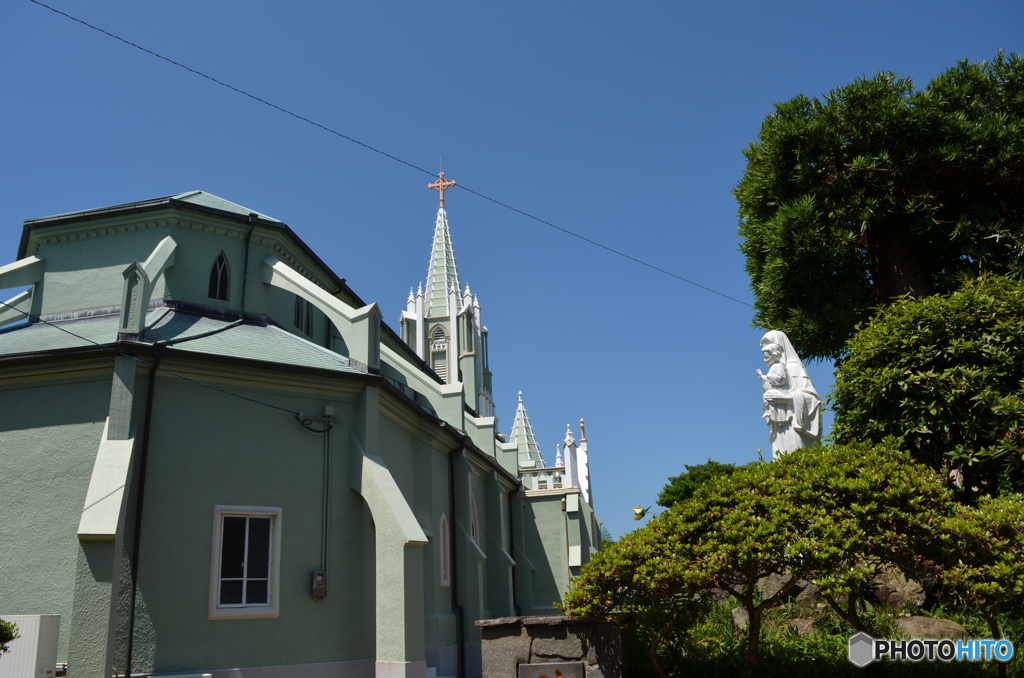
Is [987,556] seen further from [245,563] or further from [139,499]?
[139,499]

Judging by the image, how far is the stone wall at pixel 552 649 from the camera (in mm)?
10469

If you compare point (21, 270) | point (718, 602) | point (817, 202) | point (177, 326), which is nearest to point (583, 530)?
point (718, 602)

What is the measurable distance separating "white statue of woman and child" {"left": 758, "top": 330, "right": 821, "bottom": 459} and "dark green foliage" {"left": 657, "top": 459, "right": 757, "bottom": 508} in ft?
66.0

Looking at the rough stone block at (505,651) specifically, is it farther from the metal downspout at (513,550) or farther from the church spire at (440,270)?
the church spire at (440,270)

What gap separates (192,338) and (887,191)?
14424 mm

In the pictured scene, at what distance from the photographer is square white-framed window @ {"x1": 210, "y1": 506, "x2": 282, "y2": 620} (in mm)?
12789

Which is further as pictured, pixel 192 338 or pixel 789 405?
pixel 192 338

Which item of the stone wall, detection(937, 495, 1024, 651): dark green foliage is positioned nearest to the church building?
the stone wall

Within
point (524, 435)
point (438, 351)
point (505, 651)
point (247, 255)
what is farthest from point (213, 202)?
point (524, 435)

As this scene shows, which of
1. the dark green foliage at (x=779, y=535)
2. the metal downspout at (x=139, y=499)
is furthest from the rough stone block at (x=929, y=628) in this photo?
the metal downspout at (x=139, y=499)

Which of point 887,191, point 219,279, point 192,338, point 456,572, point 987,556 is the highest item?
point 887,191

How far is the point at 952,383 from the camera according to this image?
12320 mm

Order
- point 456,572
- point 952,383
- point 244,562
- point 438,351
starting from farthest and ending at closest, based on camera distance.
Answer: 1. point 438,351
2. point 456,572
3. point 244,562
4. point 952,383

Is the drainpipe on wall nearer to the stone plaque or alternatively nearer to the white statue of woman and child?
the stone plaque
